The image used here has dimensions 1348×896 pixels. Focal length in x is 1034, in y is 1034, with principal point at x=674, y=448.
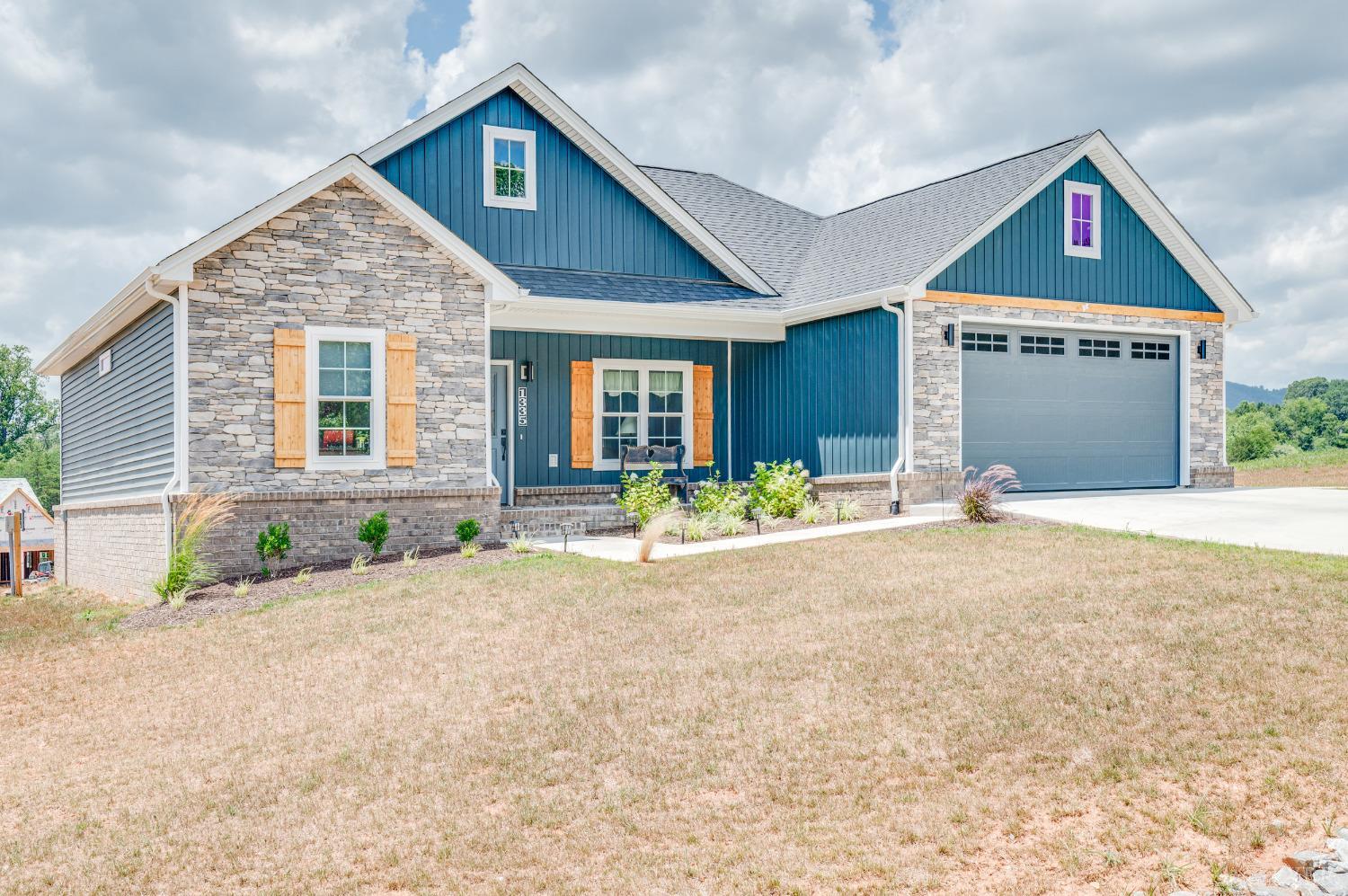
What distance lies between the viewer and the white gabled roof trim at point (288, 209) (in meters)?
11.1

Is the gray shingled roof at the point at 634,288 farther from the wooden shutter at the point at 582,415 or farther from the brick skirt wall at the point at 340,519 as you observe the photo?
the brick skirt wall at the point at 340,519

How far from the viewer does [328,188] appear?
1191cm

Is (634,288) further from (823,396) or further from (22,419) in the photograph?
(22,419)

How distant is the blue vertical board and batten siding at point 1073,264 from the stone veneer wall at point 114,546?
34.3ft

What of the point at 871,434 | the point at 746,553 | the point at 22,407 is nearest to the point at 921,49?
the point at 871,434

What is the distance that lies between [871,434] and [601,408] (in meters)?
4.06

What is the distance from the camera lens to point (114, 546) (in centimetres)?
1446

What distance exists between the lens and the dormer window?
15.3m

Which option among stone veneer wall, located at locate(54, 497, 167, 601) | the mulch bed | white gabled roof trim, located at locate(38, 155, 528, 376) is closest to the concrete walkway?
the mulch bed

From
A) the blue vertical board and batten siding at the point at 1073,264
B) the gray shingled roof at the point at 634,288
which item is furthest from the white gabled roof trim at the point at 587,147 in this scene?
the blue vertical board and batten siding at the point at 1073,264

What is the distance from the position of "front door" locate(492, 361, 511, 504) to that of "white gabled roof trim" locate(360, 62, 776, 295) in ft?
11.4

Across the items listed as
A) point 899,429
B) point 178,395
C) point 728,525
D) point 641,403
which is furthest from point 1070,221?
point 178,395

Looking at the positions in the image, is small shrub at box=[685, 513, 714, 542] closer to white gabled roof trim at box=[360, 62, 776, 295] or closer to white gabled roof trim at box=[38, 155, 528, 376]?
white gabled roof trim at box=[38, 155, 528, 376]

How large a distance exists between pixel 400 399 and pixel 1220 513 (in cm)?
983
